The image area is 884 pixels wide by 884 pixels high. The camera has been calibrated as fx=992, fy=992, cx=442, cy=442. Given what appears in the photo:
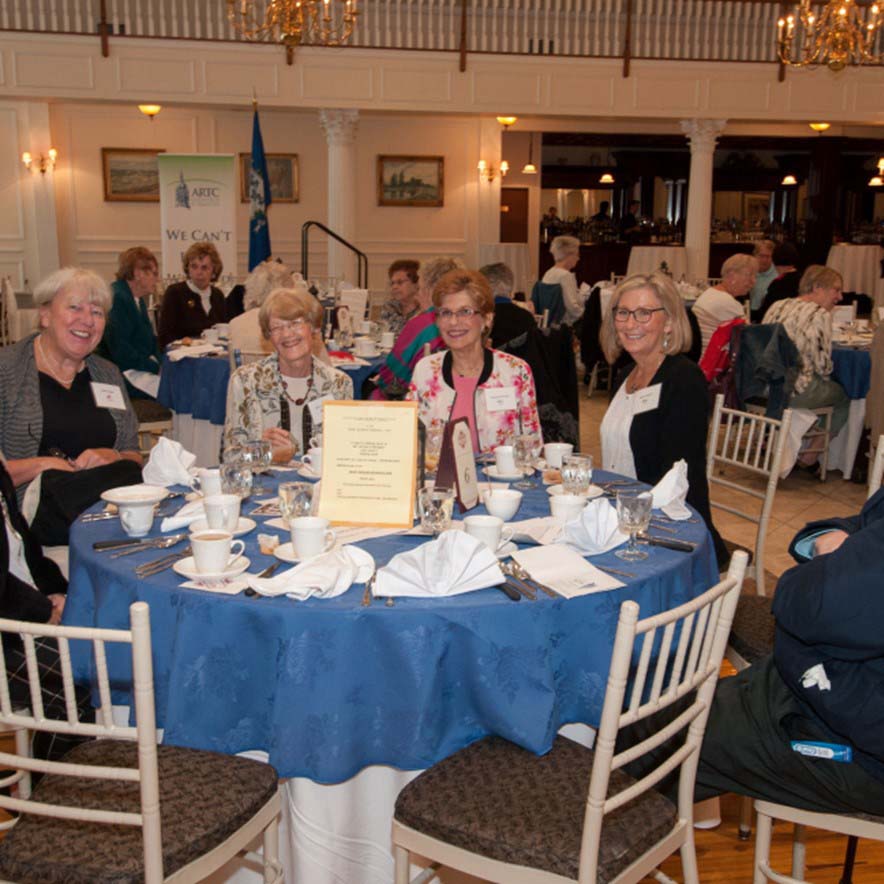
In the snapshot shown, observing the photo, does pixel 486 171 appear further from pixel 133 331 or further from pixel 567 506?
pixel 567 506

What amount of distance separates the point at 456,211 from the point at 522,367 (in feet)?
38.1

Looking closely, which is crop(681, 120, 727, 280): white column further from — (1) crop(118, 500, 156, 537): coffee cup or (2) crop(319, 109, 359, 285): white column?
(1) crop(118, 500, 156, 537): coffee cup

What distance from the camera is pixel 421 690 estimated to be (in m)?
2.02

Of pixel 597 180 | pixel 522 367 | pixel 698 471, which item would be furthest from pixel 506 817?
pixel 597 180

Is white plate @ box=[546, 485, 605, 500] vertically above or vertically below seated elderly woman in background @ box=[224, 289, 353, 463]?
below

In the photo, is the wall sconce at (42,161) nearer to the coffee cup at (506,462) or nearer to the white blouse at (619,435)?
the white blouse at (619,435)

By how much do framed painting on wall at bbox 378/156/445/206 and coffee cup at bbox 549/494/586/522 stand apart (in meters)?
12.6

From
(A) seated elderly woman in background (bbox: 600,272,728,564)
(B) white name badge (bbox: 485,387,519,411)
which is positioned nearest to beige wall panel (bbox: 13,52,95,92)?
(B) white name badge (bbox: 485,387,519,411)

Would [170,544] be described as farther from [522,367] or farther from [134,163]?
[134,163]

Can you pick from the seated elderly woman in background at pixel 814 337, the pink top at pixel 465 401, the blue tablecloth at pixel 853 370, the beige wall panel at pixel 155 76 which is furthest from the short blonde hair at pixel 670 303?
the beige wall panel at pixel 155 76

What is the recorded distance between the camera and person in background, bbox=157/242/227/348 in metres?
7.38

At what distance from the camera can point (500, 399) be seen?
11.8 feet

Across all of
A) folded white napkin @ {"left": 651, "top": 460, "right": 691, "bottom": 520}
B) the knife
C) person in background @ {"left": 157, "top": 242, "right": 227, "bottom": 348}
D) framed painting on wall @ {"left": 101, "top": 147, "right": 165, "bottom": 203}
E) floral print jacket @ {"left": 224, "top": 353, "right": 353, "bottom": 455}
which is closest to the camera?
the knife

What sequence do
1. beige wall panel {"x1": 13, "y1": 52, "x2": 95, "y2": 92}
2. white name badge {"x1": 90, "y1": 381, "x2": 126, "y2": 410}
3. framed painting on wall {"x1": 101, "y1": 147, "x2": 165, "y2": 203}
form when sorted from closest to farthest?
white name badge {"x1": 90, "y1": 381, "x2": 126, "y2": 410} < beige wall panel {"x1": 13, "y1": 52, "x2": 95, "y2": 92} < framed painting on wall {"x1": 101, "y1": 147, "x2": 165, "y2": 203}
